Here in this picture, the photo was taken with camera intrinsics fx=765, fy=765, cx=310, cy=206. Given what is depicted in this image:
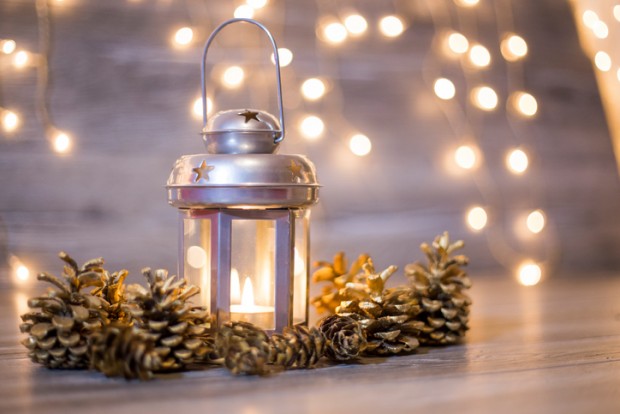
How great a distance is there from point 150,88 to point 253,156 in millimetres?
718

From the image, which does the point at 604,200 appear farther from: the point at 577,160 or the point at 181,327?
the point at 181,327

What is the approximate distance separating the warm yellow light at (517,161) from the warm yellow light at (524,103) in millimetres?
89

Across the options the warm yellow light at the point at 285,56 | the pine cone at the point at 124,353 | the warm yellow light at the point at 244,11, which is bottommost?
the pine cone at the point at 124,353

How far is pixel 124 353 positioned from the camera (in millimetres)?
734

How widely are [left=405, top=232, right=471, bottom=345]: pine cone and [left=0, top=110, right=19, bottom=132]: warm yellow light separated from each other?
2.70 ft

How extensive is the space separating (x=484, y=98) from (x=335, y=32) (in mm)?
370

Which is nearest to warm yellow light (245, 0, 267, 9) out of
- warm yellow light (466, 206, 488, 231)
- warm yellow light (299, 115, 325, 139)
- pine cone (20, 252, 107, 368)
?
warm yellow light (299, 115, 325, 139)

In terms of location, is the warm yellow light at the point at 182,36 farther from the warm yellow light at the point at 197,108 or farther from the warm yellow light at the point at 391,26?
the warm yellow light at the point at 391,26

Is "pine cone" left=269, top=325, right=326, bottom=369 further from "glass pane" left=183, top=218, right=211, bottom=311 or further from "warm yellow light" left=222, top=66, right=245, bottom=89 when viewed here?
"warm yellow light" left=222, top=66, right=245, bottom=89

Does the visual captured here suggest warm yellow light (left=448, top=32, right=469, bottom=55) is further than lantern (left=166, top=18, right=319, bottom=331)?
Yes

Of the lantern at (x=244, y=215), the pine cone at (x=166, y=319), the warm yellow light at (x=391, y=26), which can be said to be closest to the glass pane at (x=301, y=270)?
the lantern at (x=244, y=215)

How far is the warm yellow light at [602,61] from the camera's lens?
1805 mm

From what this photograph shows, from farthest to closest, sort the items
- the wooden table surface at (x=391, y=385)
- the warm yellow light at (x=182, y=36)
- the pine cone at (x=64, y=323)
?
the warm yellow light at (x=182, y=36) → the pine cone at (x=64, y=323) → the wooden table surface at (x=391, y=385)

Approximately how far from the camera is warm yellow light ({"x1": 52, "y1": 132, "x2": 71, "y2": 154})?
142 centimetres
